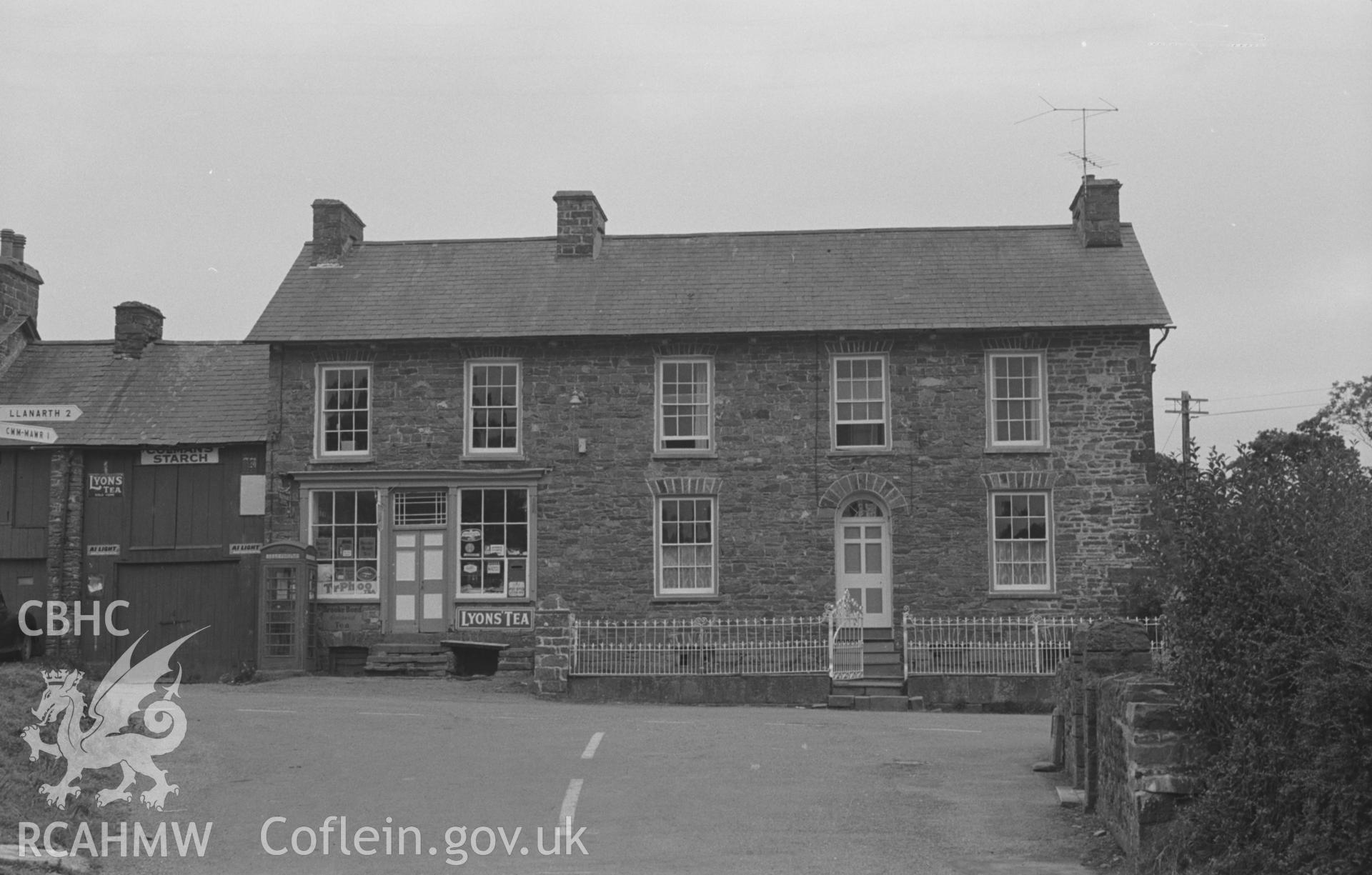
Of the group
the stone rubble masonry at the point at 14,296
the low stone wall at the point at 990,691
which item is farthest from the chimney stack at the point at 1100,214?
the stone rubble masonry at the point at 14,296

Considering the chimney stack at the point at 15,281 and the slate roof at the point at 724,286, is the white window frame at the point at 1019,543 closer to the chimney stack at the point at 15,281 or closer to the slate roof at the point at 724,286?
the slate roof at the point at 724,286

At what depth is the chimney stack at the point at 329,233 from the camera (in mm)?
28094

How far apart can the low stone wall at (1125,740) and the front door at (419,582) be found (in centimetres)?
1462

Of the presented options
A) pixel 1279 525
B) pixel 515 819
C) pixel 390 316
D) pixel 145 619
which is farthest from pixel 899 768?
pixel 145 619

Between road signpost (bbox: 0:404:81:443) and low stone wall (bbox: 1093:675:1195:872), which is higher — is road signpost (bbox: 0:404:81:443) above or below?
above

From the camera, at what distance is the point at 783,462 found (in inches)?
988

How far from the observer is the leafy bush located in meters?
7.36

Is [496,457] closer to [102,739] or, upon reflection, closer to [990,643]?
[990,643]

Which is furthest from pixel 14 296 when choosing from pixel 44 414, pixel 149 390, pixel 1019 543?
pixel 1019 543

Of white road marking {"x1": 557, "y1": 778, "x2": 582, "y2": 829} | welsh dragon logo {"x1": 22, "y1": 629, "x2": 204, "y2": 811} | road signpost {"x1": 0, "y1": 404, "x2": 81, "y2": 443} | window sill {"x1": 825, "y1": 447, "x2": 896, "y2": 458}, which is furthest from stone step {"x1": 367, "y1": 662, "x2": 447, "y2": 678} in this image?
road signpost {"x1": 0, "y1": 404, "x2": 81, "y2": 443}

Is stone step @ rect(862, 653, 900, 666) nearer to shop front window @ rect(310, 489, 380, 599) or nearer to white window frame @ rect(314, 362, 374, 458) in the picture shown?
shop front window @ rect(310, 489, 380, 599)

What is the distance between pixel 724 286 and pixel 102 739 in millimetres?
15981

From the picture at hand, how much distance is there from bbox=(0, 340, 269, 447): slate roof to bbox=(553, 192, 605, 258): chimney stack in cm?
680

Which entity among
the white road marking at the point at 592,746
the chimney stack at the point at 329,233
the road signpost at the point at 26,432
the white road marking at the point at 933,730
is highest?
the chimney stack at the point at 329,233
